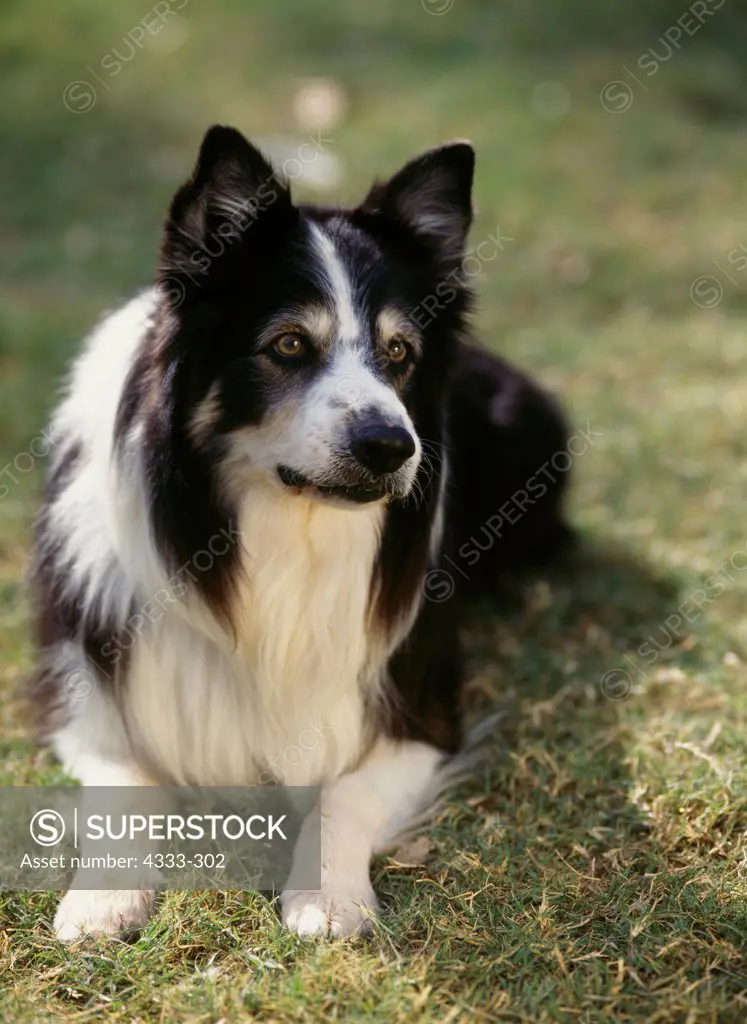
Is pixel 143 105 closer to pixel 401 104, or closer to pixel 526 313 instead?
pixel 401 104

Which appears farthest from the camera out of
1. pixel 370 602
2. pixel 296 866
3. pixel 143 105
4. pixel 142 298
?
pixel 143 105

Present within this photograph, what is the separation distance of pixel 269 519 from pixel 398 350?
59 centimetres

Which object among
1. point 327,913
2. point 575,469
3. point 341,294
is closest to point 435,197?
point 341,294

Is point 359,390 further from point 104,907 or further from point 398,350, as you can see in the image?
point 104,907

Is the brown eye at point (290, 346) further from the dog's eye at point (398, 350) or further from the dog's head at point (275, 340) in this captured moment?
the dog's eye at point (398, 350)

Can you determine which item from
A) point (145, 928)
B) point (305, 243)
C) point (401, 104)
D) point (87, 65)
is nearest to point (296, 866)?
point (145, 928)

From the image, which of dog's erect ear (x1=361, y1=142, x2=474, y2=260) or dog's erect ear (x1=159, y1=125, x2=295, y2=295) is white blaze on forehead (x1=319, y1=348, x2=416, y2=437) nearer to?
dog's erect ear (x1=159, y1=125, x2=295, y2=295)

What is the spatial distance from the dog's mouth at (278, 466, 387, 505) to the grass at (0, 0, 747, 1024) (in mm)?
1032

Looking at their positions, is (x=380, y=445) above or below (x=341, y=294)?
below

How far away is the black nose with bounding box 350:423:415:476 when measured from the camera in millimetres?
2852

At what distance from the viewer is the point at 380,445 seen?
9.36ft

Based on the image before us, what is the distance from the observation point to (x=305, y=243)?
3.09 m

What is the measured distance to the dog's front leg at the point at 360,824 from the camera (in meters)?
2.85

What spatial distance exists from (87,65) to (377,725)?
983 centimetres
